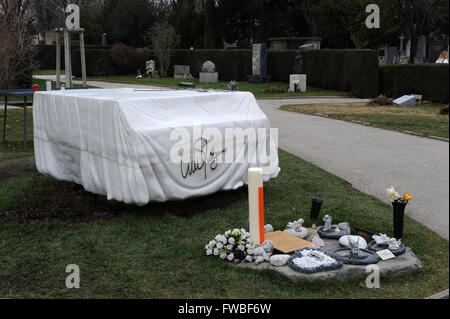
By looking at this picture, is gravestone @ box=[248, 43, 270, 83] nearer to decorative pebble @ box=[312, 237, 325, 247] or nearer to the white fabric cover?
the white fabric cover

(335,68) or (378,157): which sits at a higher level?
(335,68)

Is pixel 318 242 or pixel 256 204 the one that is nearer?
pixel 256 204

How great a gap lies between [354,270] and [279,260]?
62cm

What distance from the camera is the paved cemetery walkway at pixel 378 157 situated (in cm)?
657

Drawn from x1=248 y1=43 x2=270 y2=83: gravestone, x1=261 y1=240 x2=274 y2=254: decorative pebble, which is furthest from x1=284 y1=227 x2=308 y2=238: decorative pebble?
x1=248 y1=43 x2=270 y2=83: gravestone

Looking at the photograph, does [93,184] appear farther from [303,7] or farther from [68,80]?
[303,7]

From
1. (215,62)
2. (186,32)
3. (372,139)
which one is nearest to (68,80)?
(372,139)

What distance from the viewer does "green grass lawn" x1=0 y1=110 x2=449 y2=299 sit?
414 cm

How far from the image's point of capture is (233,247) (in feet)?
15.5

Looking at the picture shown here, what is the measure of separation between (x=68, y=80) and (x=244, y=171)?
8.78 meters

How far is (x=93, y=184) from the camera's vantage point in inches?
241

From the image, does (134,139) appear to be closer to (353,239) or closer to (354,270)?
(353,239)

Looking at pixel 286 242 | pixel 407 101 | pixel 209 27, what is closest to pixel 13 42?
pixel 407 101

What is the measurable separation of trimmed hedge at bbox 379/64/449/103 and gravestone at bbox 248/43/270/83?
7430 millimetres
